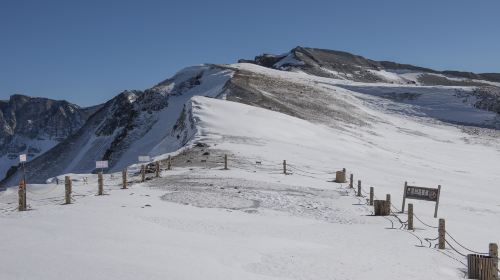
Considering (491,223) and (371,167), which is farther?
(371,167)

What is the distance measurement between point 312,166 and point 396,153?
57.2 feet

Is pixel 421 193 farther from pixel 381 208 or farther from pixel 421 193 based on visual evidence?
pixel 381 208

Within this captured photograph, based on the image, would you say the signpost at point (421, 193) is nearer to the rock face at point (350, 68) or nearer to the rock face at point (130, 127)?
the rock face at point (130, 127)

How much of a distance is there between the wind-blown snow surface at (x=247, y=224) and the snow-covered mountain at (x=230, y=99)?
21.2 meters

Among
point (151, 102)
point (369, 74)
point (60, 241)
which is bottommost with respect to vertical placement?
point (60, 241)

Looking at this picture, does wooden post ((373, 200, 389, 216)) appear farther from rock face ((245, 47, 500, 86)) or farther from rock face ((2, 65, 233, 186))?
rock face ((245, 47, 500, 86))

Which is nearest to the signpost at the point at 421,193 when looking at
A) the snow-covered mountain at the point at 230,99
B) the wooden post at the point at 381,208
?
the wooden post at the point at 381,208

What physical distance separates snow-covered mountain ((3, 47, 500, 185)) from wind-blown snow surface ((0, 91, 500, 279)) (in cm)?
2123

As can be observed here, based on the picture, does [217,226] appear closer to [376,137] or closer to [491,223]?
[491,223]

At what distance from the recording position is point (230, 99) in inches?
2437

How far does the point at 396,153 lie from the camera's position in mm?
49094

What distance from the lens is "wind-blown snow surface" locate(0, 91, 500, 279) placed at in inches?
442

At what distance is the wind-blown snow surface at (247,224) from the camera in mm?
11219

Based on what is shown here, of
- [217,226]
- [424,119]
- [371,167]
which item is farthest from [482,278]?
[424,119]
